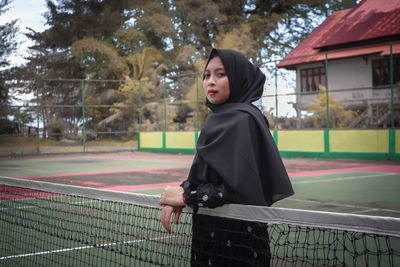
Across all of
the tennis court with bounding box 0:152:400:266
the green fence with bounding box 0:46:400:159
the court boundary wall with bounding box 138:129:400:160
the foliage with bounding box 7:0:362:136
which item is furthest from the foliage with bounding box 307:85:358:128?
the foliage with bounding box 7:0:362:136

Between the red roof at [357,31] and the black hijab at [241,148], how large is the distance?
2359 cm

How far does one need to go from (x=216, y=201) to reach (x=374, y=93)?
86.1 feet

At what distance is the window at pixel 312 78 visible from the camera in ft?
95.8

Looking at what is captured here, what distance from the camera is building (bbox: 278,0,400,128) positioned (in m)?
25.7

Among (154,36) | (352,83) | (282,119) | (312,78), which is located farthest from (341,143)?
(154,36)

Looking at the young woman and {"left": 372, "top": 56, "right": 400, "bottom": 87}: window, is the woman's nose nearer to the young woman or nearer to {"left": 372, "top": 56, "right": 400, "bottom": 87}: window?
the young woman

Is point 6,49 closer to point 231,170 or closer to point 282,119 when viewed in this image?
point 282,119

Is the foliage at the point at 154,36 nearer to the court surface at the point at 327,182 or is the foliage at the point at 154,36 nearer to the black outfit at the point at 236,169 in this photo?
the court surface at the point at 327,182

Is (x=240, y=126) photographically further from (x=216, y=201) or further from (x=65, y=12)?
(x=65, y=12)

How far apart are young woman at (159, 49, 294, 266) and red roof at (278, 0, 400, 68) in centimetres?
2359

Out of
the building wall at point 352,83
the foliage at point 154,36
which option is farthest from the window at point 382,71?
the foliage at point 154,36

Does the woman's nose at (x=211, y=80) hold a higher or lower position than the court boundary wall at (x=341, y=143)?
higher

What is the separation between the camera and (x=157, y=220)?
2.70 meters

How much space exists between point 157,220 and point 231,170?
38.6 inches
